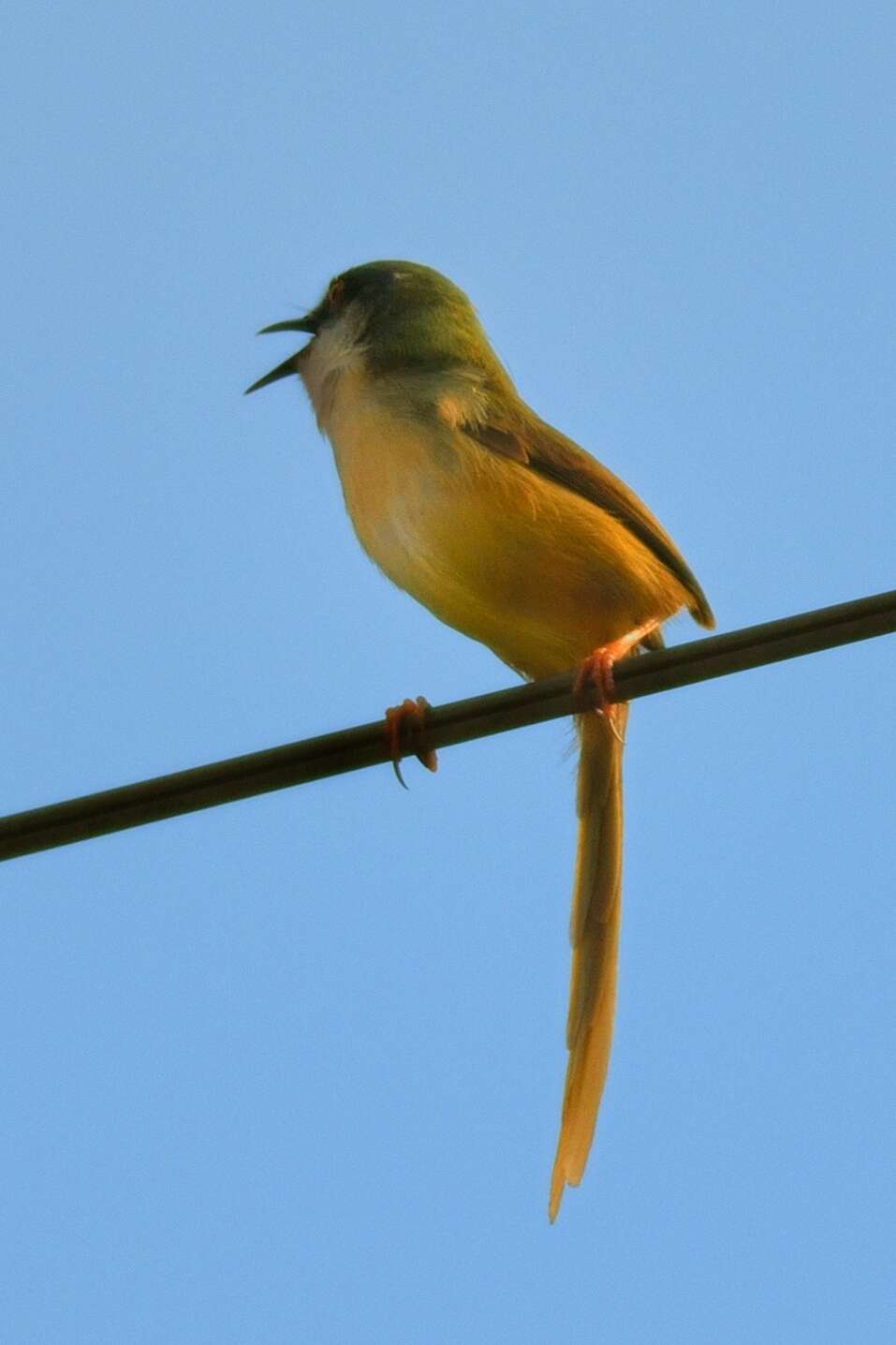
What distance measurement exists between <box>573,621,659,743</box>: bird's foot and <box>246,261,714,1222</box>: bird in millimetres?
14

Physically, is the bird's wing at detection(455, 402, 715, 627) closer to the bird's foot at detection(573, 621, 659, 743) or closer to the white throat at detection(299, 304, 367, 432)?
the bird's foot at detection(573, 621, 659, 743)

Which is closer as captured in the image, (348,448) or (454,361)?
(348,448)

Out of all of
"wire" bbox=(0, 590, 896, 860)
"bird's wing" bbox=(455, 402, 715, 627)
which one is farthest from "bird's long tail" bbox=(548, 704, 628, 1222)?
"wire" bbox=(0, 590, 896, 860)

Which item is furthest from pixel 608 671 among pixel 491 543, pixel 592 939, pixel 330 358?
pixel 330 358

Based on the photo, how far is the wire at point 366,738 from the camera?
3.40 m

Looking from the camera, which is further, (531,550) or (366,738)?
(531,550)

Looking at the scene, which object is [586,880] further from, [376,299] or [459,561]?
[376,299]

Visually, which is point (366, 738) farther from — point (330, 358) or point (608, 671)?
point (330, 358)

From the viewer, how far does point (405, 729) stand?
5.26 m

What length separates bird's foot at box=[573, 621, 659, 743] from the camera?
14.1 ft

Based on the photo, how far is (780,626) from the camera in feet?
11.5

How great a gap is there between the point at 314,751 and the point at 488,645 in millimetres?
2494

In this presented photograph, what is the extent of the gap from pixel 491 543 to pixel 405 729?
0.69 metres

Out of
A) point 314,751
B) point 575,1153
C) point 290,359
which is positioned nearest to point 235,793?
point 314,751
